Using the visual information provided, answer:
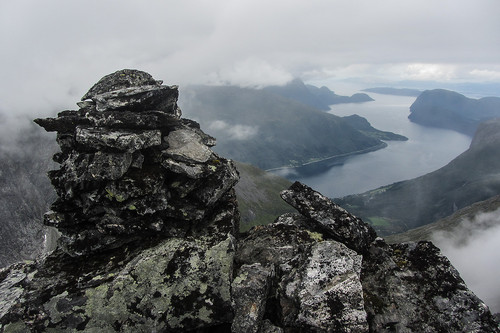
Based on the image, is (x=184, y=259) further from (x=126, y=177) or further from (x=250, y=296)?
(x=126, y=177)

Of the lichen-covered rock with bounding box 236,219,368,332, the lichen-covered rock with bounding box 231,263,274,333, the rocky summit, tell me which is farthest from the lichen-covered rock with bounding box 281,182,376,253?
the lichen-covered rock with bounding box 231,263,274,333

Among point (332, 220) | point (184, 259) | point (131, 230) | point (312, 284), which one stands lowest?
point (312, 284)

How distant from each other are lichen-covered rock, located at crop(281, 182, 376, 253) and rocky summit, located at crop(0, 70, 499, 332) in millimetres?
66

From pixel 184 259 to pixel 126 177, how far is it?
5.34 meters

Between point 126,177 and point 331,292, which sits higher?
point 126,177

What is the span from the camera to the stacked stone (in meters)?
15.5

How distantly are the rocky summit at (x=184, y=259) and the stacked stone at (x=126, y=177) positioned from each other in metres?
0.07

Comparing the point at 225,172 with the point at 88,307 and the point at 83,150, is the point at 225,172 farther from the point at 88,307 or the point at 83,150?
the point at 88,307

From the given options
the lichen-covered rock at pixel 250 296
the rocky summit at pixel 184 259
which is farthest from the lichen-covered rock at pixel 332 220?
the lichen-covered rock at pixel 250 296

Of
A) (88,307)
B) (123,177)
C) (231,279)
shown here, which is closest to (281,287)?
(231,279)

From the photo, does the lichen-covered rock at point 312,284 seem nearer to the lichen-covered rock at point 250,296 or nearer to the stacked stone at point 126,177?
the lichen-covered rock at point 250,296

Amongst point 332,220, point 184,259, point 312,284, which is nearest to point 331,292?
point 312,284

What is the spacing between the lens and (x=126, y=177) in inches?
624

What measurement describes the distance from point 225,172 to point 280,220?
507 cm
